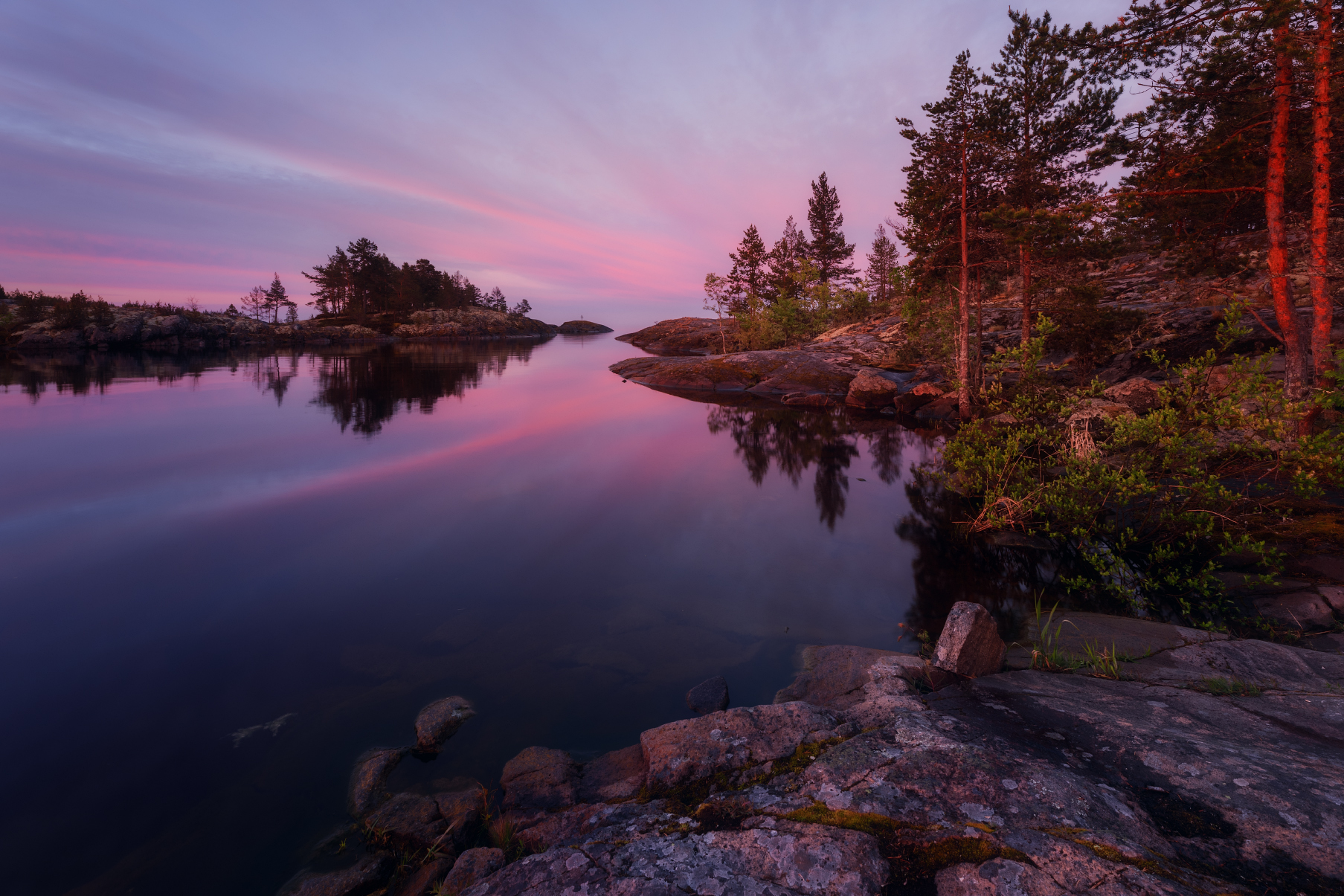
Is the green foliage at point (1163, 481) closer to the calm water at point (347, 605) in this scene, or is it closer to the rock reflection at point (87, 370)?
the calm water at point (347, 605)

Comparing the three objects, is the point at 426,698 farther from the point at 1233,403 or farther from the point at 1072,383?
the point at 1072,383

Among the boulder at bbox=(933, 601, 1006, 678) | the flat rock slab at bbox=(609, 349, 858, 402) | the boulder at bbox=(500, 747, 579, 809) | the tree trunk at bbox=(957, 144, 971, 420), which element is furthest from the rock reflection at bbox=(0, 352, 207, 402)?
the tree trunk at bbox=(957, 144, 971, 420)

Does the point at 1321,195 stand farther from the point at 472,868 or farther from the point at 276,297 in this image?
the point at 276,297

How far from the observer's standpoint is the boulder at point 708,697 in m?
6.50

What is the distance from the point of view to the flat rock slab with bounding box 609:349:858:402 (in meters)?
35.8

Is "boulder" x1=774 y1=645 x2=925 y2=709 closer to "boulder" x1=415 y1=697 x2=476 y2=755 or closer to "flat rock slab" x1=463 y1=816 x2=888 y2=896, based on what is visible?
"flat rock slab" x1=463 y1=816 x2=888 y2=896

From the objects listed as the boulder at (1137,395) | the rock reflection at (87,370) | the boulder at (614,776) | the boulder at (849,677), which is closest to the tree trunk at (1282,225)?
the boulder at (1137,395)

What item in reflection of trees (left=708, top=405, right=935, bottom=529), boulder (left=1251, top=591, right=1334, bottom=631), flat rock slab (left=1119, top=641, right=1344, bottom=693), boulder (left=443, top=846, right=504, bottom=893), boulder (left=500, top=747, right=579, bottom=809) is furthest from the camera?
reflection of trees (left=708, top=405, right=935, bottom=529)

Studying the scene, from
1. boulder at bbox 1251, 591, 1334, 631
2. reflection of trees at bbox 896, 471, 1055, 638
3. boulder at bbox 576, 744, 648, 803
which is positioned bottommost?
boulder at bbox 576, 744, 648, 803

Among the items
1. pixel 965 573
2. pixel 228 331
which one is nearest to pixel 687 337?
pixel 228 331

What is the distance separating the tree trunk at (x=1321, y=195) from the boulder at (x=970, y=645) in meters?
11.6

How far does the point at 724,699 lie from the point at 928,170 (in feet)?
75.5

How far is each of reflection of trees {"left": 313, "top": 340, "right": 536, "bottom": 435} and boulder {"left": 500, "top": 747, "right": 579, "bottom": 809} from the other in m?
20.9

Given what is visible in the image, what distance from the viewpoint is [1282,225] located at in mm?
13023
